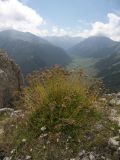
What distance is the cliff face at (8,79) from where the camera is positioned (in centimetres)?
1934

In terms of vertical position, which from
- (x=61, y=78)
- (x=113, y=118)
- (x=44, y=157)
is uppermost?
(x=61, y=78)

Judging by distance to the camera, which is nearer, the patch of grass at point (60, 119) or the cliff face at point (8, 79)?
the patch of grass at point (60, 119)

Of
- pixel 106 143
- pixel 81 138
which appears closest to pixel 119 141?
pixel 106 143

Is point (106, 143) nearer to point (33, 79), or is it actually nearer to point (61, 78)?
point (61, 78)

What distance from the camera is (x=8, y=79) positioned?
20.5 metres

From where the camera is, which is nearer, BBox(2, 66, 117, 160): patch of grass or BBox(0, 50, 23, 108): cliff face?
BBox(2, 66, 117, 160): patch of grass

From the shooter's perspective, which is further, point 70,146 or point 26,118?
point 26,118

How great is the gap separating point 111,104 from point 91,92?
6.61ft

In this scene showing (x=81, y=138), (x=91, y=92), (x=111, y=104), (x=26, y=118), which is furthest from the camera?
(x=111, y=104)

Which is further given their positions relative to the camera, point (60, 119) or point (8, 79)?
point (8, 79)

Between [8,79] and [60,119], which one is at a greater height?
[60,119]

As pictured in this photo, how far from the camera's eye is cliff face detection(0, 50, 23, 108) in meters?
19.3

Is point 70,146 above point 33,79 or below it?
below

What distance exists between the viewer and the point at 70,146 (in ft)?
24.3
